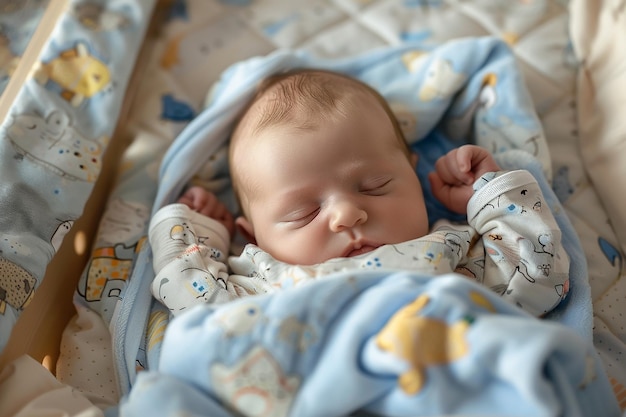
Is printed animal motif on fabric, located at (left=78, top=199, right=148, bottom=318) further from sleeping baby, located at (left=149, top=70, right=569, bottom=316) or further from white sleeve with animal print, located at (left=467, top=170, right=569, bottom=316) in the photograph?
white sleeve with animal print, located at (left=467, top=170, right=569, bottom=316)

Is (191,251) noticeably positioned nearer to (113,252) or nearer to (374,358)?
(113,252)

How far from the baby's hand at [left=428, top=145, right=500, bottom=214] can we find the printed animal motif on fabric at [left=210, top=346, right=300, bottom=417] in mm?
551

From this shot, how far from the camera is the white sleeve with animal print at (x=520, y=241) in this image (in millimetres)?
1002

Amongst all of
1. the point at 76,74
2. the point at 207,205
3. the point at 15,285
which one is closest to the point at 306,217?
the point at 207,205

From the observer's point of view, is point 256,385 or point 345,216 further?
point 345,216

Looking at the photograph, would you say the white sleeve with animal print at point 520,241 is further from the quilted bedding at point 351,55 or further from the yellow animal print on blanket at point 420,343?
the yellow animal print on blanket at point 420,343

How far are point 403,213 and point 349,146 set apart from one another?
142 mm

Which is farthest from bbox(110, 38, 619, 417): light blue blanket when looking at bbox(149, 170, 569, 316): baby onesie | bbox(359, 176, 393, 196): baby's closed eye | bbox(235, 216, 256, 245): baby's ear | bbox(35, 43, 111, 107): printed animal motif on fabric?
bbox(35, 43, 111, 107): printed animal motif on fabric

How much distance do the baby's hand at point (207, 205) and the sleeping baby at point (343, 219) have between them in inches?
2.4

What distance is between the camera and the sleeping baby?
1015 millimetres

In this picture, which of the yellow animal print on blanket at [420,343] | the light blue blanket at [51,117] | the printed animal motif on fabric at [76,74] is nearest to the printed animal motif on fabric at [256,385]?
the yellow animal print on blanket at [420,343]

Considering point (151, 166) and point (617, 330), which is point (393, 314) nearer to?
point (617, 330)

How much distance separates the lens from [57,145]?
116 cm

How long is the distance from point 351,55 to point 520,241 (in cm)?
70
